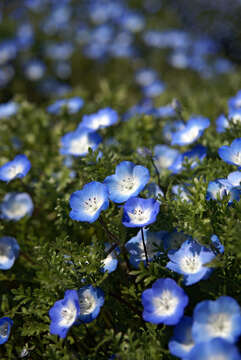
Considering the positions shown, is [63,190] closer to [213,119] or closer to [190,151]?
[190,151]

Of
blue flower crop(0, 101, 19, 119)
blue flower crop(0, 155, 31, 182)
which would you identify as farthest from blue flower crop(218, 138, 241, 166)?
blue flower crop(0, 101, 19, 119)

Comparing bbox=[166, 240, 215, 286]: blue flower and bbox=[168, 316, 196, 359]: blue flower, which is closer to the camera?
bbox=[168, 316, 196, 359]: blue flower

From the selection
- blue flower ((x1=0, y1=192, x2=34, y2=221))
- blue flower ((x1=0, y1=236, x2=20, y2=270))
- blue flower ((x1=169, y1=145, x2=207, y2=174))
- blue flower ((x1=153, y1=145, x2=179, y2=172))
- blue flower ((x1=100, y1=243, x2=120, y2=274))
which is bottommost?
blue flower ((x1=0, y1=192, x2=34, y2=221))

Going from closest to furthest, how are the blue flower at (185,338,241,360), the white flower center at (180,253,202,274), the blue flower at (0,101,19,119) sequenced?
1. the blue flower at (185,338,241,360)
2. the white flower center at (180,253,202,274)
3. the blue flower at (0,101,19,119)

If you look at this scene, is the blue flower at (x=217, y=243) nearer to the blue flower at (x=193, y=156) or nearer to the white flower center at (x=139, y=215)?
the white flower center at (x=139, y=215)

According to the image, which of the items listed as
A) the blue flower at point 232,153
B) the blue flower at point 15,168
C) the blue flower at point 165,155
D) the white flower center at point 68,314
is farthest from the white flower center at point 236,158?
the blue flower at point 15,168

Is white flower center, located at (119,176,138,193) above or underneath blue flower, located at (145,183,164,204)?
above

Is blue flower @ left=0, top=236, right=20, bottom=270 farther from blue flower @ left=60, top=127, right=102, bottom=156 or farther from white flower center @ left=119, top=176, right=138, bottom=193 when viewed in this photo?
white flower center @ left=119, top=176, right=138, bottom=193

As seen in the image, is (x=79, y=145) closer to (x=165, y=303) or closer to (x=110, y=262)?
(x=110, y=262)
